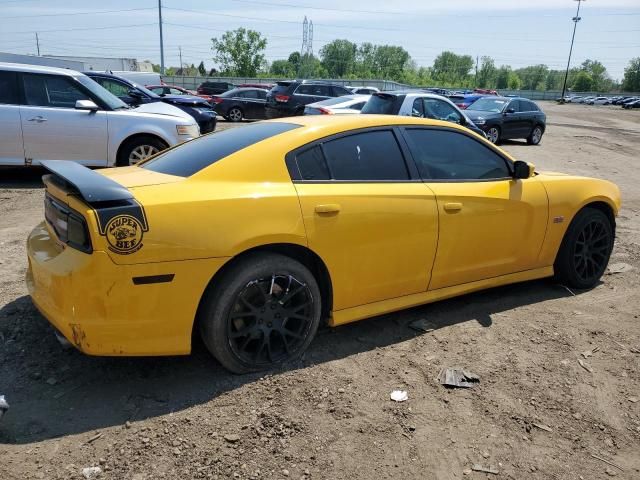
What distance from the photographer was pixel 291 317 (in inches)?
128

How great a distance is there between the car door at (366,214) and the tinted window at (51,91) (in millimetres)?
6068

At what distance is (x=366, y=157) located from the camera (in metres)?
3.59

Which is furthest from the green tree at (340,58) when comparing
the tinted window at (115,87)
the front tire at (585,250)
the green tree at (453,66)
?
the front tire at (585,250)

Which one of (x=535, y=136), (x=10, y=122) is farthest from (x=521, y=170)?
(x=535, y=136)

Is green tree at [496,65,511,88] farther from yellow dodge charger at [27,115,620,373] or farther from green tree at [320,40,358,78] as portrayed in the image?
yellow dodge charger at [27,115,620,373]

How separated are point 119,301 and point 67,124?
20.3 ft

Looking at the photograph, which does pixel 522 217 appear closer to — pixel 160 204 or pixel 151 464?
pixel 160 204

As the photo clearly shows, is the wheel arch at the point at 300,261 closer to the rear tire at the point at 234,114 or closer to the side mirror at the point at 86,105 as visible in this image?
the side mirror at the point at 86,105

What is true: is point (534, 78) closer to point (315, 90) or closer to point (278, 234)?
point (315, 90)

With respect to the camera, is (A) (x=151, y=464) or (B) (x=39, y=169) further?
(B) (x=39, y=169)

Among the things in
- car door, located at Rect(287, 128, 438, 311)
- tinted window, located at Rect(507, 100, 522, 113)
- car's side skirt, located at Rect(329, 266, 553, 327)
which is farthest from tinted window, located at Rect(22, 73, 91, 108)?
tinted window, located at Rect(507, 100, 522, 113)

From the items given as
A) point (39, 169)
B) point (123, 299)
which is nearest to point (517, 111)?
point (39, 169)

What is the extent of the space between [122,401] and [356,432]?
1257 millimetres

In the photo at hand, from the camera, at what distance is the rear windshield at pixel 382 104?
10964mm
